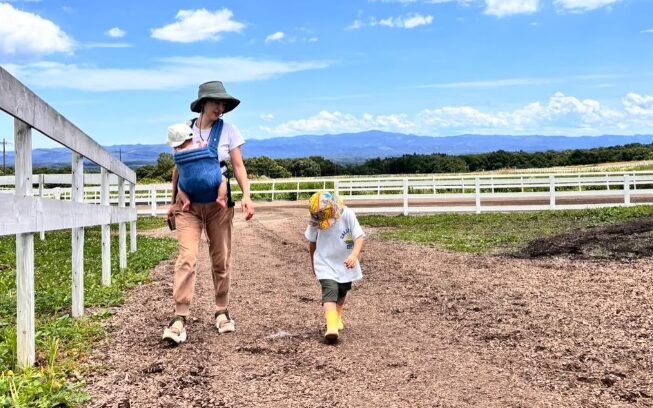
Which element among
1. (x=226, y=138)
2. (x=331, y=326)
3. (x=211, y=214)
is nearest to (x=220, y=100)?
(x=226, y=138)

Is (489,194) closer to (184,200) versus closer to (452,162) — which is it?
(184,200)

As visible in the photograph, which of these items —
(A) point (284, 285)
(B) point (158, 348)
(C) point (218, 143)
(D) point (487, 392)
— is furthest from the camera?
(A) point (284, 285)

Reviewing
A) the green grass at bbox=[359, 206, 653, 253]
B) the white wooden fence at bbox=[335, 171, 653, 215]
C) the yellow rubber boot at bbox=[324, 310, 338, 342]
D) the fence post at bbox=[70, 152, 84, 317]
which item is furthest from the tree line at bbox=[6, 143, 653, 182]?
the yellow rubber boot at bbox=[324, 310, 338, 342]

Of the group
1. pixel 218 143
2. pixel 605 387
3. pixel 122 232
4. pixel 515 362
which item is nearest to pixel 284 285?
pixel 122 232

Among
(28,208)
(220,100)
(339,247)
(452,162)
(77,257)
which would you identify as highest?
(452,162)

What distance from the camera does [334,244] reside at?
562cm

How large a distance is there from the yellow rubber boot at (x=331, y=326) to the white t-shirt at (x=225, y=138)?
136 centimetres

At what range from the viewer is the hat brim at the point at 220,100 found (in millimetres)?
5438

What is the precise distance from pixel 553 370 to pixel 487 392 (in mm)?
673

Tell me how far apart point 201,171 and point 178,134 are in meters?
0.32

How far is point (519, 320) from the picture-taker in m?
5.92

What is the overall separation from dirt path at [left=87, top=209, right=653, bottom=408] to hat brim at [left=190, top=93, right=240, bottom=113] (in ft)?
5.72

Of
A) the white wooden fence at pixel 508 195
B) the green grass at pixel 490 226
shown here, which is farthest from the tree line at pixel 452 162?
the green grass at pixel 490 226

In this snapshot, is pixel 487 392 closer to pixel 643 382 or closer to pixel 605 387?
pixel 605 387
